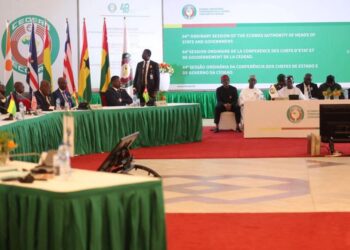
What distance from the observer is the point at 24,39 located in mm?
17734

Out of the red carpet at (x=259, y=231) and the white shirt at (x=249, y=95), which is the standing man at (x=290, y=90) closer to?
the white shirt at (x=249, y=95)

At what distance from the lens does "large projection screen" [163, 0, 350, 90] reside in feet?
58.4

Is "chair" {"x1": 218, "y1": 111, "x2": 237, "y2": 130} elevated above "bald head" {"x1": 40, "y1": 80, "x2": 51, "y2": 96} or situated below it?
below

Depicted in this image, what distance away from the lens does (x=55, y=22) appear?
17.8m

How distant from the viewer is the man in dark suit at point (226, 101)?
613 inches

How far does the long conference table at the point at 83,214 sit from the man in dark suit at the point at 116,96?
8.46m

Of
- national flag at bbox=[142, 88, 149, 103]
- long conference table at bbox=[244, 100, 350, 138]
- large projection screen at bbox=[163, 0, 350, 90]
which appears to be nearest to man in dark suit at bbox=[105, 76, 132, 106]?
national flag at bbox=[142, 88, 149, 103]

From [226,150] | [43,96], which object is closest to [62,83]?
[43,96]

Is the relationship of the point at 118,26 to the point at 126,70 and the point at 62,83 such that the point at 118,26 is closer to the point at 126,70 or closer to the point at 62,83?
the point at 126,70

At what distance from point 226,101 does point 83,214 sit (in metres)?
11.8

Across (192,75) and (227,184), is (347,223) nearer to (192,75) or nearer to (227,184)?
(227,184)

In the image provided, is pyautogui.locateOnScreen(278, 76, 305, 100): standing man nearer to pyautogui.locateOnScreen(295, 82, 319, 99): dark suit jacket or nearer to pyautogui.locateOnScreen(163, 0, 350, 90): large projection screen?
pyautogui.locateOnScreen(295, 82, 319, 99): dark suit jacket

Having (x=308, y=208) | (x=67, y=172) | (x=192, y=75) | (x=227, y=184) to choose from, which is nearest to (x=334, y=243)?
(x=308, y=208)

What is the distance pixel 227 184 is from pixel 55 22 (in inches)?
395
